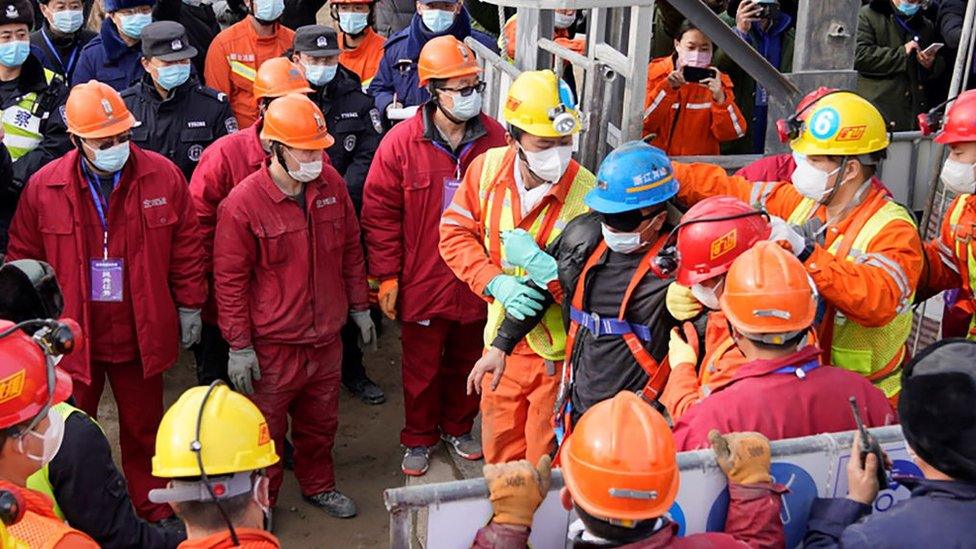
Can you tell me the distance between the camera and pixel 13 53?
258 inches

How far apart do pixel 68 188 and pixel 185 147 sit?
1.47 m

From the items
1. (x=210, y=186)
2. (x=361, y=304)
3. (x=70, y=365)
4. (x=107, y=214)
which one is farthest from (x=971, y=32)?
(x=70, y=365)

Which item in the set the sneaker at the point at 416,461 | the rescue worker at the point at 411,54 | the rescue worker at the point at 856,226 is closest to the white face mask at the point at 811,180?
the rescue worker at the point at 856,226

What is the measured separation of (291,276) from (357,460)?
1519 mm

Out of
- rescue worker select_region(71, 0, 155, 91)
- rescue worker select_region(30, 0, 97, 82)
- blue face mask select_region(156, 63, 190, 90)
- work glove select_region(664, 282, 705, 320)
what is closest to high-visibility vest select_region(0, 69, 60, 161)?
blue face mask select_region(156, 63, 190, 90)

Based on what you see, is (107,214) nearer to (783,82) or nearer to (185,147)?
(185,147)

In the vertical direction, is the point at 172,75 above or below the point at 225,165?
above

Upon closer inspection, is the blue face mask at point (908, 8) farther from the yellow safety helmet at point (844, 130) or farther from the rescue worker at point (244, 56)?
the rescue worker at point (244, 56)

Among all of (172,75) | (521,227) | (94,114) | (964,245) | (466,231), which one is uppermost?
(94,114)

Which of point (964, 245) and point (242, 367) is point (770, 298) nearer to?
point (964, 245)

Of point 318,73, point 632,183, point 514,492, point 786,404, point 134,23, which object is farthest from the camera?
point 134,23

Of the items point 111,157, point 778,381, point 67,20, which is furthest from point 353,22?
point 778,381

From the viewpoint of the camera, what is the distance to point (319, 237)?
5727 mm

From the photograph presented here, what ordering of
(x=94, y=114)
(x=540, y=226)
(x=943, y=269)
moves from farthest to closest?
(x=94, y=114), (x=540, y=226), (x=943, y=269)
